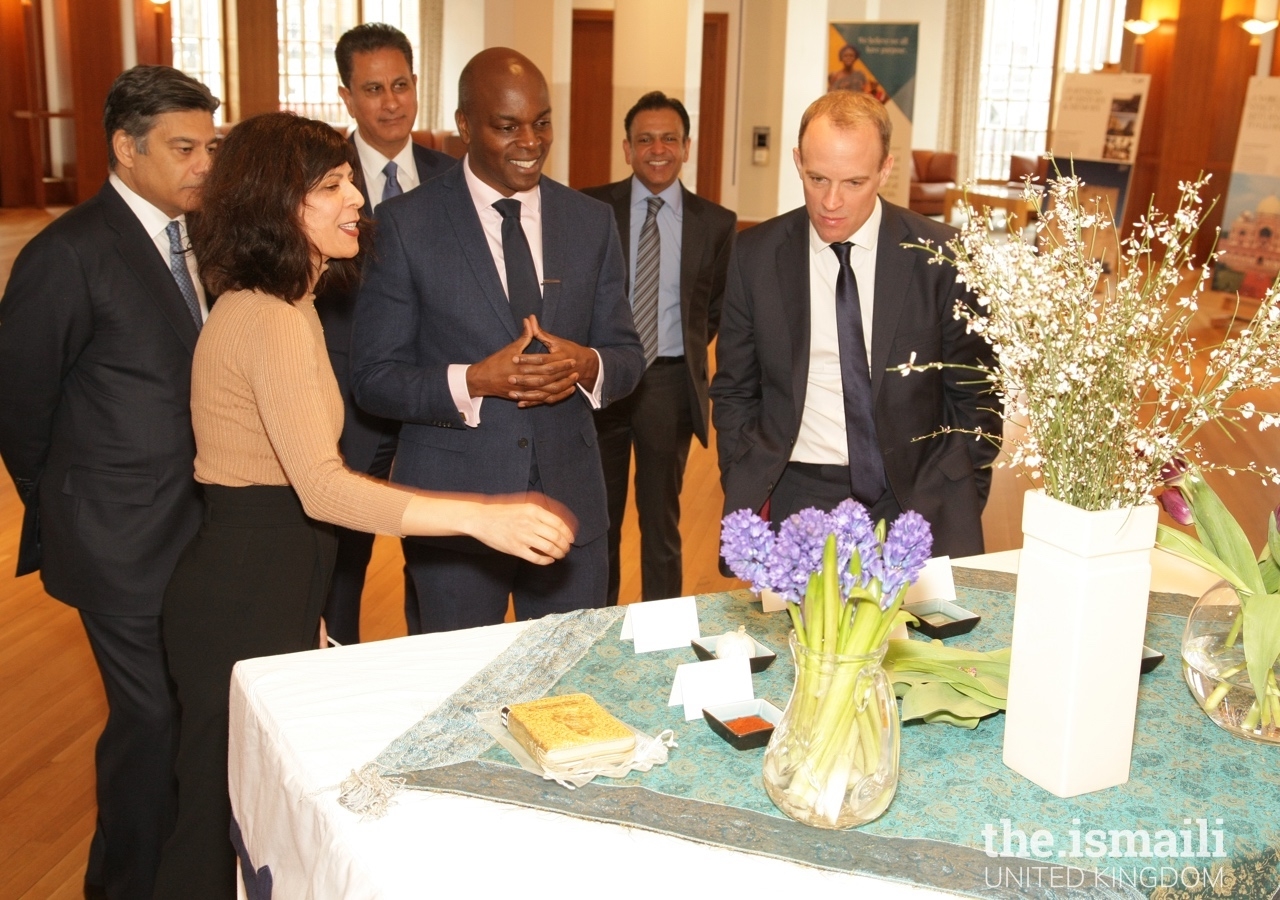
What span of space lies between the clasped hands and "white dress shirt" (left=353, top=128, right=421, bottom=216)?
116 cm

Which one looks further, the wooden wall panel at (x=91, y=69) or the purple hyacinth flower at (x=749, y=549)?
the wooden wall panel at (x=91, y=69)

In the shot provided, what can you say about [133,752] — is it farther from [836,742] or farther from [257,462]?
[836,742]

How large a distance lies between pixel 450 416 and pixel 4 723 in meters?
2.03

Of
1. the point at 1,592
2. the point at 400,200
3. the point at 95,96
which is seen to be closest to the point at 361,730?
the point at 400,200

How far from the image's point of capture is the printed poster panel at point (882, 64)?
10.8 m

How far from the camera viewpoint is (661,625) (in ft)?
6.89

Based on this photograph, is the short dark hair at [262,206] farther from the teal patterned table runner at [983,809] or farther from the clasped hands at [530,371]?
the teal patterned table runner at [983,809]

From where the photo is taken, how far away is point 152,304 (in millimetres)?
2633

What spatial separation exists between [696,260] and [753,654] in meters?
2.52

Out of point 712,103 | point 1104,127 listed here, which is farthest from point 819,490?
point 712,103

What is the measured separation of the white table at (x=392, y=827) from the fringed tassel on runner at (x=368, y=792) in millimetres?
14

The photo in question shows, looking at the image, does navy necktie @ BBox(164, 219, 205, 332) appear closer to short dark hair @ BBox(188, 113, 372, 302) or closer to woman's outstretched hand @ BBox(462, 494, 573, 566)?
short dark hair @ BBox(188, 113, 372, 302)

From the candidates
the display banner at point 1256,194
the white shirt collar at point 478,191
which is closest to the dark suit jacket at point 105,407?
the white shirt collar at point 478,191

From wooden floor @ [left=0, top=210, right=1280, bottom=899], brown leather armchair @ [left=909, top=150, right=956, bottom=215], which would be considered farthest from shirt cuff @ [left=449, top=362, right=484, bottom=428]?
brown leather armchair @ [left=909, top=150, right=956, bottom=215]
